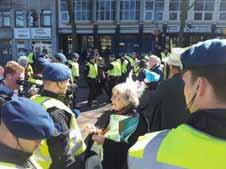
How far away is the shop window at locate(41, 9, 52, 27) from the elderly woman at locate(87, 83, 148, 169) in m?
30.6

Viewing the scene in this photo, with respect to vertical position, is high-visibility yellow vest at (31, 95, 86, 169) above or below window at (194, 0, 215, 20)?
below

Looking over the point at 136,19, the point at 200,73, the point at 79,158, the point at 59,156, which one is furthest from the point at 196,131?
the point at 136,19

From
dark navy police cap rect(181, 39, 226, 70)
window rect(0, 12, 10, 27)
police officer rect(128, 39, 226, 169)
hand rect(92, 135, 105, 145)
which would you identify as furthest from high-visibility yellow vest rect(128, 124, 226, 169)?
window rect(0, 12, 10, 27)

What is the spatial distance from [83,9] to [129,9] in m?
4.16

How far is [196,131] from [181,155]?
0.40 feet

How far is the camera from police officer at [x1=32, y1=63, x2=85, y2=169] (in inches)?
114

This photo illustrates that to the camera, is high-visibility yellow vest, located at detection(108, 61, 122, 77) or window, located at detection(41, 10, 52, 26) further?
window, located at detection(41, 10, 52, 26)

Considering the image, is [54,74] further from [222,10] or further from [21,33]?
[21,33]

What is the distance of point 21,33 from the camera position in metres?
33.7

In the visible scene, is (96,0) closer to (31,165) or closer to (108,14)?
(108,14)

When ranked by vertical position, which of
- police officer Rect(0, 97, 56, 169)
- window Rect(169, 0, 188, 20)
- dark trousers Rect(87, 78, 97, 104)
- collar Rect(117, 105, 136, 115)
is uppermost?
window Rect(169, 0, 188, 20)

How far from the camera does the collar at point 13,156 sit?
1767 mm

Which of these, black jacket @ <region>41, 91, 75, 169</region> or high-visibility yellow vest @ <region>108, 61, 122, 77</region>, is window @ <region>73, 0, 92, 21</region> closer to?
high-visibility yellow vest @ <region>108, 61, 122, 77</region>

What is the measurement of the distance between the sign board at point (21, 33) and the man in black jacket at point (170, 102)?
30728mm
